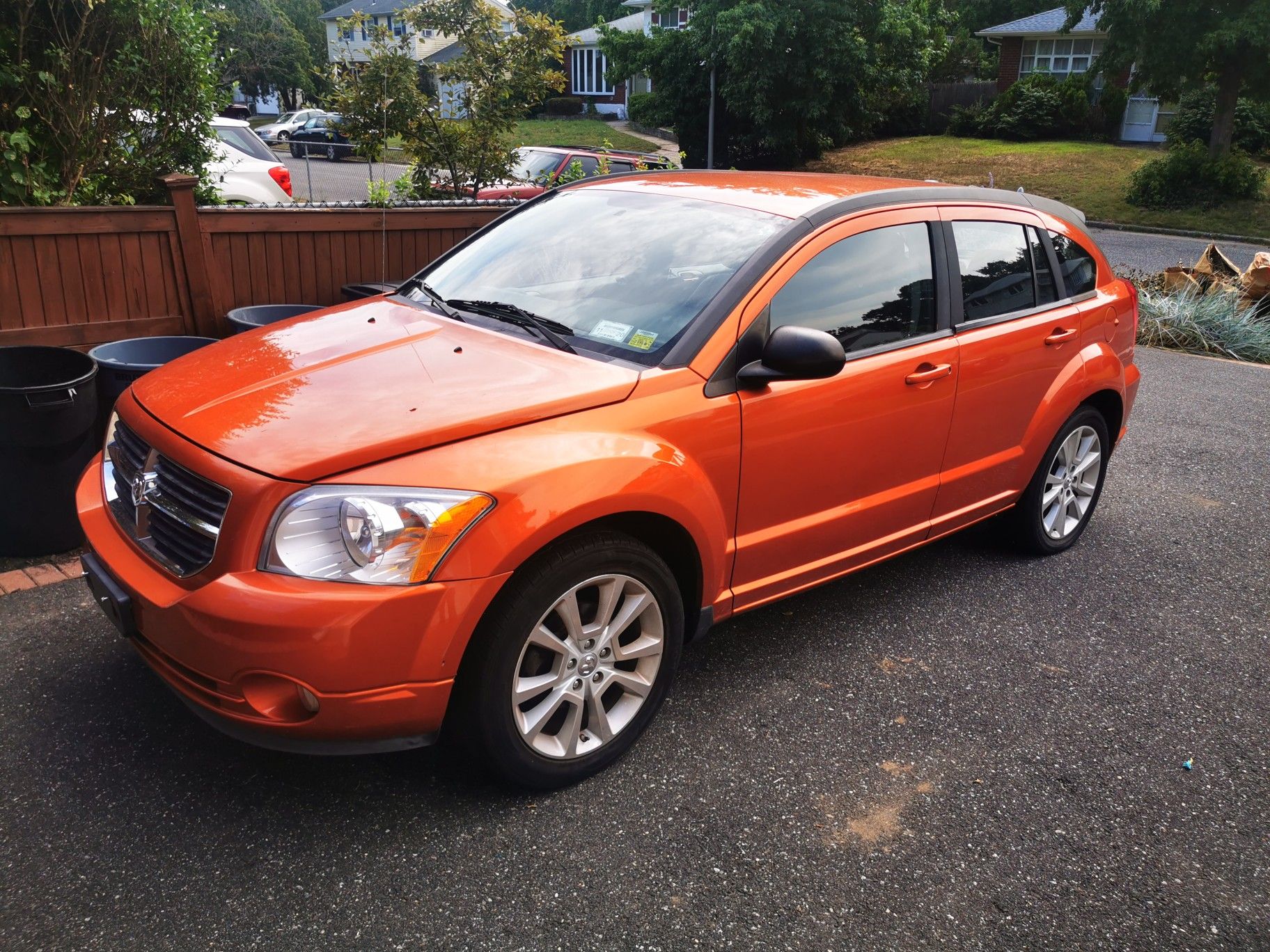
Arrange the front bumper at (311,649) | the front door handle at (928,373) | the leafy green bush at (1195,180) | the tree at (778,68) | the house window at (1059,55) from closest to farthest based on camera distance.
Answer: the front bumper at (311,649)
the front door handle at (928,373)
the leafy green bush at (1195,180)
the tree at (778,68)
the house window at (1059,55)

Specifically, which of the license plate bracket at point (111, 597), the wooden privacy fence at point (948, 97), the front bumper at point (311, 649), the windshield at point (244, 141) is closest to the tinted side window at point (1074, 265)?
the front bumper at point (311, 649)

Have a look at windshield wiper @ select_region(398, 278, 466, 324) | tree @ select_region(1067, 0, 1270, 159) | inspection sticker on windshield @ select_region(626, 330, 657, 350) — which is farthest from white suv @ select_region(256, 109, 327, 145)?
inspection sticker on windshield @ select_region(626, 330, 657, 350)

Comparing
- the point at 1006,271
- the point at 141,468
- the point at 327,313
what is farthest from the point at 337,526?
the point at 1006,271

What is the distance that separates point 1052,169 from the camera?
31.0 meters

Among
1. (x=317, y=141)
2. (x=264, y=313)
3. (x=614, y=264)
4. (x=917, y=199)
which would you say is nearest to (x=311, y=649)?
(x=614, y=264)

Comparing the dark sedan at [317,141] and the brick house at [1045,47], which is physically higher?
the brick house at [1045,47]

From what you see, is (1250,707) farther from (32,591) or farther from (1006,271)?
(32,591)

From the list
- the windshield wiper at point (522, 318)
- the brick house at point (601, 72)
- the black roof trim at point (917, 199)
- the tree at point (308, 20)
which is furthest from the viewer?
the tree at point (308, 20)

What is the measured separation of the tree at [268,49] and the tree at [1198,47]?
45.7 m

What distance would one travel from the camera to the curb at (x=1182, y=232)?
23.4 metres

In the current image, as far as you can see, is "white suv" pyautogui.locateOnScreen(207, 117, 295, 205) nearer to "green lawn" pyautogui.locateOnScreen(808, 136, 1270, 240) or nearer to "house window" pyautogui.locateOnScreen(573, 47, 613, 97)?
"green lawn" pyautogui.locateOnScreen(808, 136, 1270, 240)

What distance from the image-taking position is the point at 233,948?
242 centimetres

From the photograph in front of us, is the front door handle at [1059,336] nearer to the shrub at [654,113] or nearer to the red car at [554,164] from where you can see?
the red car at [554,164]

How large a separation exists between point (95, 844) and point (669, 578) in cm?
177
